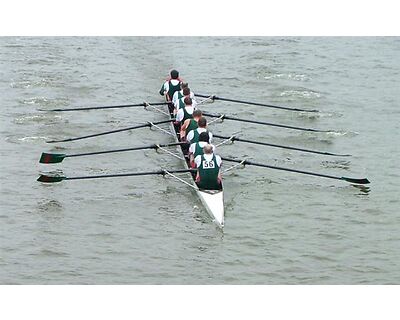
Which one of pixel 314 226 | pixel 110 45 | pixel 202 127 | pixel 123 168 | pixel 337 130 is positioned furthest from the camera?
pixel 110 45

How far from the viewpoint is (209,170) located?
12406 mm

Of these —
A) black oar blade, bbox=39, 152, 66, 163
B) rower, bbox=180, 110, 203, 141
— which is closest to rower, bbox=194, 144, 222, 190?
rower, bbox=180, 110, 203, 141

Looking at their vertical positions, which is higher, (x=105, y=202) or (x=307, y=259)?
(x=105, y=202)

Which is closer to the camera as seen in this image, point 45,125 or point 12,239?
point 12,239

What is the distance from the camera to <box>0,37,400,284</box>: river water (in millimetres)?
10961

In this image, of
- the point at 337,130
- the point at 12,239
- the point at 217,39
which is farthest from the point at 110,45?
the point at 12,239

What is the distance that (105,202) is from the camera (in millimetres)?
12820

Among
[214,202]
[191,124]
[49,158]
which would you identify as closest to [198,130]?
[191,124]

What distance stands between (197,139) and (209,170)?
1148 millimetres

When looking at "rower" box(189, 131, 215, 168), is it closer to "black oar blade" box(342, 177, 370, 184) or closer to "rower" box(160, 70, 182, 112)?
"black oar blade" box(342, 177, 370, 184)

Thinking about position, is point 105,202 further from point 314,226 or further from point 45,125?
point 45,125

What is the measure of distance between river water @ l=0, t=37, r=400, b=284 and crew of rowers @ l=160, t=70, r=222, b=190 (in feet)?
1.56

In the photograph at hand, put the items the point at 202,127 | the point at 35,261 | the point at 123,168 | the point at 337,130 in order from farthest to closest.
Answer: the point at 337,130 < the point at 123,168 < the point at 202,127 < the point at 35,261

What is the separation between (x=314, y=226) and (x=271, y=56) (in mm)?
10757
